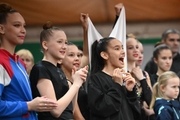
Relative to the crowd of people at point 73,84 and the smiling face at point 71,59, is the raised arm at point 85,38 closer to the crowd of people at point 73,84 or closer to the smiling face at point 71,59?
the crowd of people at point 73,84

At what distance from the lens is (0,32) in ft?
8.32

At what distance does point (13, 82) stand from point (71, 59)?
107cm

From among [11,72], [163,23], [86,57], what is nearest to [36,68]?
[11,72]

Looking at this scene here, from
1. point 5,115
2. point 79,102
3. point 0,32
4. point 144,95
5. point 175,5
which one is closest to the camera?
point 5,115

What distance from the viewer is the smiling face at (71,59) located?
3.37 m

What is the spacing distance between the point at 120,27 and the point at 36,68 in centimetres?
113

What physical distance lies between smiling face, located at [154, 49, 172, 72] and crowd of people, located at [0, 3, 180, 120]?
1.37 feet

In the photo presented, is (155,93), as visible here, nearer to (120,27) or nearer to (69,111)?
(120,27)

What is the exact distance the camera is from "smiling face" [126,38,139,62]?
12.4 ft

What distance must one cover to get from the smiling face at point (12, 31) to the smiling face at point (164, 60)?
201 cm

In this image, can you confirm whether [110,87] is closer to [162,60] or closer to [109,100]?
[109,100]

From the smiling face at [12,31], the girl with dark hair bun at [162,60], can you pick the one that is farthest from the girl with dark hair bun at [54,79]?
the girl with dark hair bun at [162,60]

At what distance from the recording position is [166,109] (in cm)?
345

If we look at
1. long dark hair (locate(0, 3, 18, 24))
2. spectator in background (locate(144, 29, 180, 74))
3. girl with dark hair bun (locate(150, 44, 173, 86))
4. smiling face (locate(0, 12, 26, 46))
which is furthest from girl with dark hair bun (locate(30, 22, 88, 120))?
spectator in background (locate(144, 29, 180, 74))
